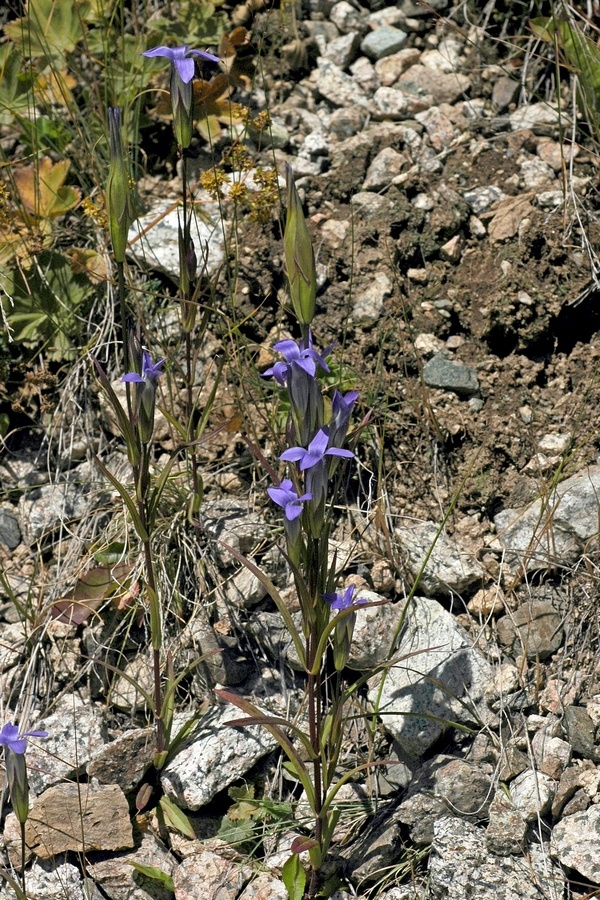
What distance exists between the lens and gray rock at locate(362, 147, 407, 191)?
3.18 meters

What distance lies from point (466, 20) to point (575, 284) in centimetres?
123

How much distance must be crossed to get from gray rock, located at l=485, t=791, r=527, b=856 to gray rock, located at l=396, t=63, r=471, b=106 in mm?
2498

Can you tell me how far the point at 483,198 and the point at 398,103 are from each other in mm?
582

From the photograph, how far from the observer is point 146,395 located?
6.80 feet

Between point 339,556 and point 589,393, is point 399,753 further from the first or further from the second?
point 589,393

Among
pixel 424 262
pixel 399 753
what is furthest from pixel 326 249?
pixel 399 753

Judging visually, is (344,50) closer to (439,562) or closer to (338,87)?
(338,87)

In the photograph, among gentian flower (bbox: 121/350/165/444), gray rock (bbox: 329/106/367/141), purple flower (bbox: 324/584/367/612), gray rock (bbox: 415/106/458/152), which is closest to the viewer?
purple flower (bbox: 324/584/367/612)

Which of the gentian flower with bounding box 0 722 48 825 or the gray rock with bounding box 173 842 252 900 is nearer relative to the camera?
the gentian flower with bounding box 0 722 48 825

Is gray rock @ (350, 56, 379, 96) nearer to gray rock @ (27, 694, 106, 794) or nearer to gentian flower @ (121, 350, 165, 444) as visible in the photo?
gentian flower @ (121, 350, 165, 444)

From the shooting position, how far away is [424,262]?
303 centimetres

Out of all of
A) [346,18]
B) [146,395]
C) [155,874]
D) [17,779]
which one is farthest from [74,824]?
[346,18]

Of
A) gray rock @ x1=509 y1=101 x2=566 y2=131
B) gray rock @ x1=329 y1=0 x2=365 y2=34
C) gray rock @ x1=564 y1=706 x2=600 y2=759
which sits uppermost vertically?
gray rock @ x1=329 y1=0 x2=365 y2=34

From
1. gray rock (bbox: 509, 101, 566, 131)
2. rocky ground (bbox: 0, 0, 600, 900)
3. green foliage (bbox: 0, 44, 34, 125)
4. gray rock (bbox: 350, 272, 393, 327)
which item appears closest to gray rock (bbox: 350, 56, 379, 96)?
rocky ground (bbox: 0, 0, 600, 900)
